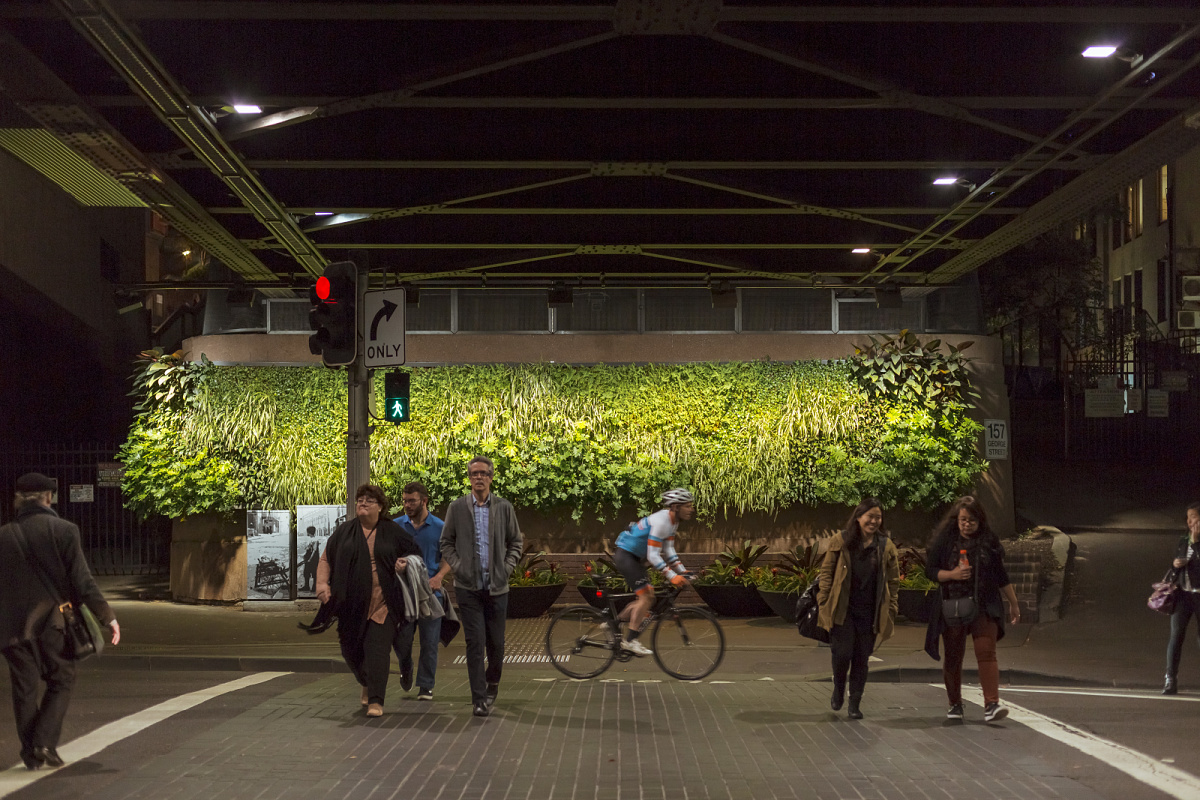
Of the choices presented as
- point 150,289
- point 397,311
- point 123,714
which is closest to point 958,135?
point 397,311

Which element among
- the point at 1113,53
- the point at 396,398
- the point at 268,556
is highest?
the point at 1113,53

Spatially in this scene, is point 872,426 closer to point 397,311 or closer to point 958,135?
point 958,135

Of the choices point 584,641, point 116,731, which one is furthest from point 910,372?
point 116,731

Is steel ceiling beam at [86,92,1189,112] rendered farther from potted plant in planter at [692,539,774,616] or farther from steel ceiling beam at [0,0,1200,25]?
potted plant in planter at [692,539,774,616]

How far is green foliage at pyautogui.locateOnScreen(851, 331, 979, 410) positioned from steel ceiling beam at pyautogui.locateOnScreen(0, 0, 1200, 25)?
9.83m

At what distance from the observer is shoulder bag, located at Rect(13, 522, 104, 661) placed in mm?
7707

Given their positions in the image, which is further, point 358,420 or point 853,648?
point 358,420

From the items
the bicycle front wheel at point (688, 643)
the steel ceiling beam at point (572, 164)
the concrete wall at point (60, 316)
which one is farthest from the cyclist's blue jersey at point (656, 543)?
the concrete wall at point (60, 316)

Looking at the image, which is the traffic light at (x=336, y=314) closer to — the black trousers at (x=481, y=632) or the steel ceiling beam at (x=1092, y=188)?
the black trousers at (x=481, y=632)

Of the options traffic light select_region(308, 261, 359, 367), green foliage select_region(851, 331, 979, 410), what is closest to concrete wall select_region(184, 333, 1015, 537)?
green foliage select_region(851, 331, 979, 410)

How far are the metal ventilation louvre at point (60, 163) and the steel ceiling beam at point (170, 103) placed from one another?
133 centimetres

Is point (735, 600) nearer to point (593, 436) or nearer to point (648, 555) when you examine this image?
point (593, 436)

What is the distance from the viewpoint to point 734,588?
17.0 m

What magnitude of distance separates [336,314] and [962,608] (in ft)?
22.0
